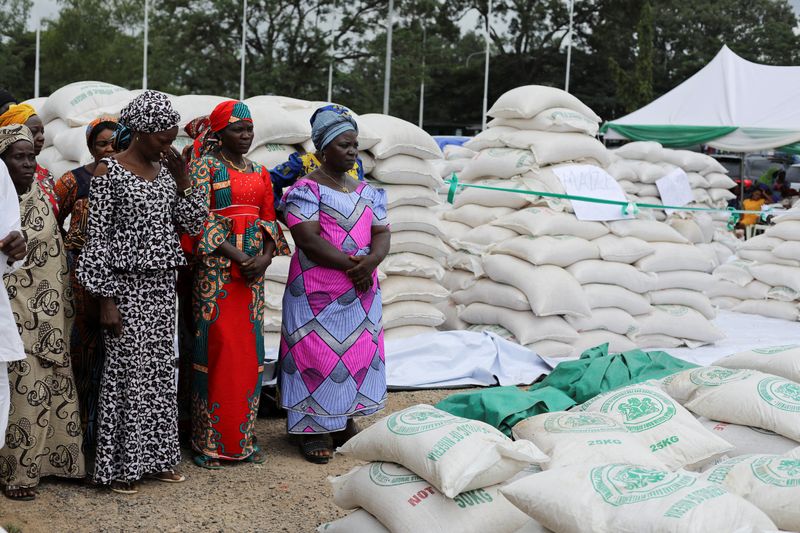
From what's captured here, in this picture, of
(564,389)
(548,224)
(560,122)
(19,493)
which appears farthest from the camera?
(560,122)

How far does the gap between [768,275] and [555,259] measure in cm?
334

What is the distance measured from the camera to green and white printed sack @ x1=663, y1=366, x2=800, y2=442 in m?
3.52

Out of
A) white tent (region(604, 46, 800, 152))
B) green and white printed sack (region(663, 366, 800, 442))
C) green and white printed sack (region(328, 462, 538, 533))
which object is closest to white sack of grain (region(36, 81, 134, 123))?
green and white printed sack (region(328, 462, 538, 533))

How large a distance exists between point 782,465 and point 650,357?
2528mm

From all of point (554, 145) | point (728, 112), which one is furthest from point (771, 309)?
point (728, 112)

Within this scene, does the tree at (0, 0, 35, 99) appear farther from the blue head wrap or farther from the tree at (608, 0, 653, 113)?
the blue head wrap

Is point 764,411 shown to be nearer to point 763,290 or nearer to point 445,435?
point 445,435

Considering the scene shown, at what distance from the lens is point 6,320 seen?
326 cm

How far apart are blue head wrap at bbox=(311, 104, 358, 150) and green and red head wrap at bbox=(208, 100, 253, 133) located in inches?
13.6

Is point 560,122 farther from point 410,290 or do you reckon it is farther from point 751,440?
point 751,440

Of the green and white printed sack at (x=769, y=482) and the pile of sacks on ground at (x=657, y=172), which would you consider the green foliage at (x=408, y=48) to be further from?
the green and white printed sack at (x=769, y=482)

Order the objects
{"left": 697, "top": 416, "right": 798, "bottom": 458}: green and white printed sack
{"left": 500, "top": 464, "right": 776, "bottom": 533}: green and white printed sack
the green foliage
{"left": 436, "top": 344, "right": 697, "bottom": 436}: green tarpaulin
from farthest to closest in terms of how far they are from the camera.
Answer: the green foliage, {"left": 436, "top": 344, "right": 697, "bottom": 436}: green tarpaulin, {"left": 697, "top": 416, "right": 798, "bottom": 458}: green and white printed sack, {"left": 500, "top": 464, "right": 776, "bottom": 533}: green and white printed sack

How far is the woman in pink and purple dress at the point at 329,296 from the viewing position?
435 centimetres

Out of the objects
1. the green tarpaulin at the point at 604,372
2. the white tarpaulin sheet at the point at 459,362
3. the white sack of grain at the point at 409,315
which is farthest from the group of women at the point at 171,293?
the white sack of grain at the point at 409,315
